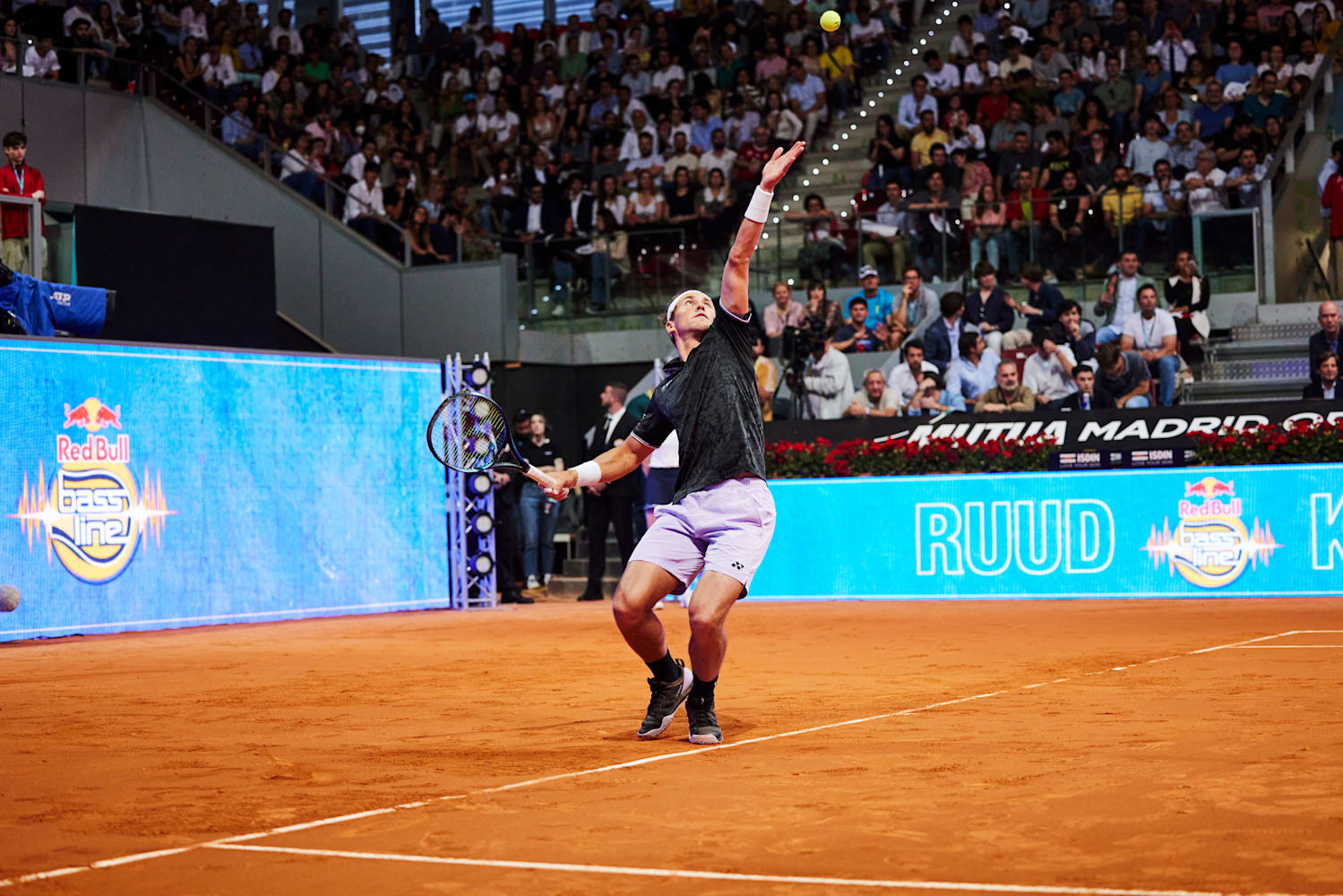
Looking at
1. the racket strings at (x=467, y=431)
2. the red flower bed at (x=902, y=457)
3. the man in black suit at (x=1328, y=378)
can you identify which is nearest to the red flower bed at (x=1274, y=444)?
the man in black suit at (x=1328, y=378)

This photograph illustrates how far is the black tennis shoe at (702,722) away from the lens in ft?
25.5

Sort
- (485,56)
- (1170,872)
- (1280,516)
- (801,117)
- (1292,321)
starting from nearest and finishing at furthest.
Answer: (1170,872) → (1280,516) → (1292,321) → (801,117) → (485,56)

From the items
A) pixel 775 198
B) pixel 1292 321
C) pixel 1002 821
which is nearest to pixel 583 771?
pixel 1002 821

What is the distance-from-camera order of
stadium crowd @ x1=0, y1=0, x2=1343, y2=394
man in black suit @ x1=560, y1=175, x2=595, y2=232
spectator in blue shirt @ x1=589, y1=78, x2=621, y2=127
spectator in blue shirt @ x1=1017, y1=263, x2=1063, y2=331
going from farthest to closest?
1. spectator in blue shirt @ x1=589, y1=78, x2=621, y2=127
2. man in black suit @ x1=560, y1=175, x2=595, y2=232
3. stadium crowd @ x1=0, y1=0, x2=1343, y2=394
4. spectator in blue shirt @ x1=1017, y1=263, x2=1063, y2=331

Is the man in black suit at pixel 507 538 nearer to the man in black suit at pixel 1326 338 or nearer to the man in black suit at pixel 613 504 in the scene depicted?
the man in black suit at pixel 613 504

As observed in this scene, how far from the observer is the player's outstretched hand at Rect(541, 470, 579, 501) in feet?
25.8

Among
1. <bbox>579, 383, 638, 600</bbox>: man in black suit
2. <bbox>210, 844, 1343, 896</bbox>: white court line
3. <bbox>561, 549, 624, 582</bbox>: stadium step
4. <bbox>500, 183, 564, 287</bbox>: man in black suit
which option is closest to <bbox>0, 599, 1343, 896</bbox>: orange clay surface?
<bbox>210, 844, 1343, 896</bbox>: white court line

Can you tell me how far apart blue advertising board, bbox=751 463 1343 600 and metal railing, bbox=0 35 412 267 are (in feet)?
31.7

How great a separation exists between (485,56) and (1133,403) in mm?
16099

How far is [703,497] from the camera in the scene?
809 cm

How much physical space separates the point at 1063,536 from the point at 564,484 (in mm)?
11764

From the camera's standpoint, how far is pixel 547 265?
25.4 m

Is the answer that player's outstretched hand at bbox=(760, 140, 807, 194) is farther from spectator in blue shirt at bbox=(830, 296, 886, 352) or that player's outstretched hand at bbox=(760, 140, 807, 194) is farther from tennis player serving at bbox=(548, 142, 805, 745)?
spectator in blue shirt at bbox=(830, 296, 886, 352)

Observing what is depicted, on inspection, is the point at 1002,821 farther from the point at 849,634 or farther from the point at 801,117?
the point at 801,117
